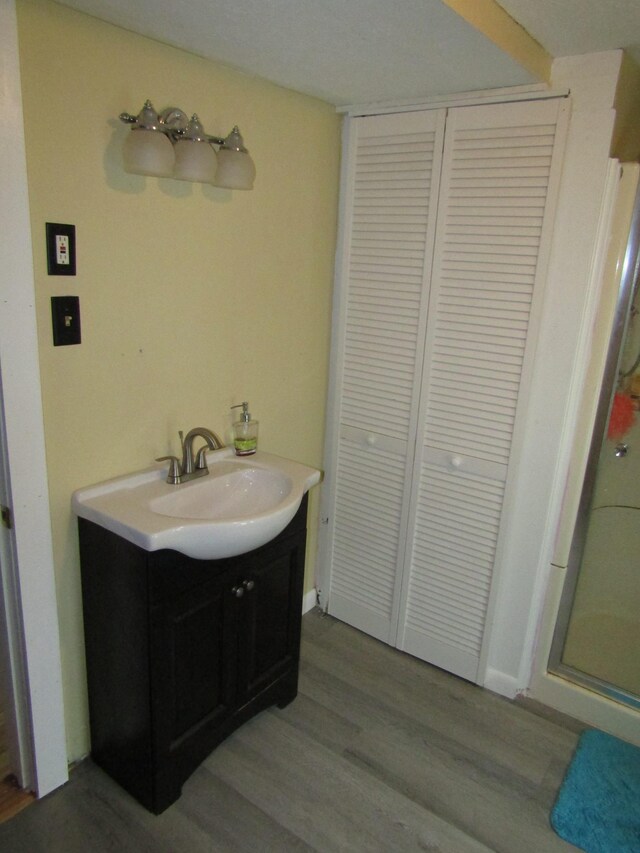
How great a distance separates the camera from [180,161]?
1.62 metres

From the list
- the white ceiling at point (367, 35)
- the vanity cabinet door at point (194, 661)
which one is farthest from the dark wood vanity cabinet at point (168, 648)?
the white ceiling at point (367, 35)

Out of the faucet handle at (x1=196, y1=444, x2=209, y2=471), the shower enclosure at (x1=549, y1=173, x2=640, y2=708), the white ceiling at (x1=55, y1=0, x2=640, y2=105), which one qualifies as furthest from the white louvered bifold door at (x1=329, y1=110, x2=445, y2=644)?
the faucet handle at (x1=196, y1=444, x2=209, y2=471)

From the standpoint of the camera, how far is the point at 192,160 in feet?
5.30

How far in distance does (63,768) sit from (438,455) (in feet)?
5.32

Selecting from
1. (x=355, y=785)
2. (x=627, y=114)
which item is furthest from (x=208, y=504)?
(x=627, y=114)

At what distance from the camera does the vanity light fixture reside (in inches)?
59.9

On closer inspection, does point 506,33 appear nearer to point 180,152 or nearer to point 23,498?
point 180,152

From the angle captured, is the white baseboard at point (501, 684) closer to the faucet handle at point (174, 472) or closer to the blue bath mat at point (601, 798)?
the blue bath mat at point (601, 798)

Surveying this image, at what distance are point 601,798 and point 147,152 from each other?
2.33 m

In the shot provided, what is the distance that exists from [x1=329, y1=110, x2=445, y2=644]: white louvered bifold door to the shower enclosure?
0.66 meters

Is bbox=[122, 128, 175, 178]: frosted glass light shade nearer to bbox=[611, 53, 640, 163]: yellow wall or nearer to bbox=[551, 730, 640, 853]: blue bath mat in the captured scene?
bbox=[611, 53, 640, 163]: yellow wall

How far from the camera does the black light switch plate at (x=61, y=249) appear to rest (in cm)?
150

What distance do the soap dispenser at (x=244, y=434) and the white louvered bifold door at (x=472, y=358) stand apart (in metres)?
0.66

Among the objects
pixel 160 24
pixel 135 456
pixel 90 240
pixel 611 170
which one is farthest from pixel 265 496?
pixel 611 170
